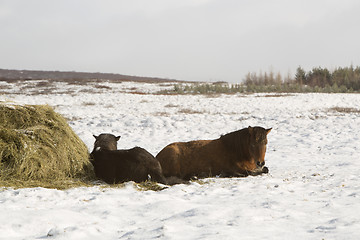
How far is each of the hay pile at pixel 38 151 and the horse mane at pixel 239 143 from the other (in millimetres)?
2717

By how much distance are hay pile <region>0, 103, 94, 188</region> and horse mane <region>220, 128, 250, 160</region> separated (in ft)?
8.91

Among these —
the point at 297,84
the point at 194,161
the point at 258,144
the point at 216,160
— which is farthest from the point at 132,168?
the point at 297,84

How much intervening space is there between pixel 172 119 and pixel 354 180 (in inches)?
404

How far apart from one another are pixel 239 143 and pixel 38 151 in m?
3.70

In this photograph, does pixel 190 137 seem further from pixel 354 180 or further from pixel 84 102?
pixel 84 102

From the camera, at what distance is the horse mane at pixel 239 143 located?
7.04 meters

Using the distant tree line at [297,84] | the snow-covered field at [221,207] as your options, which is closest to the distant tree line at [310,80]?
the distant tree line at [297,84]

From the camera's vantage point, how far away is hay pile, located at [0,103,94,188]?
5855mm

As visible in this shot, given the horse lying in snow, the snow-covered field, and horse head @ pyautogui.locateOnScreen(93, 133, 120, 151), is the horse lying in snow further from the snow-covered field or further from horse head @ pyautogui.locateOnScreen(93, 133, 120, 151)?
horse head @ pyautogui.locateOnScreen(93, 133, 120, 151)

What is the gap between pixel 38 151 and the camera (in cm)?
606

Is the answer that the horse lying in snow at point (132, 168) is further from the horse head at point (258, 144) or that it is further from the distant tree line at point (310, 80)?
the distant tree line at point (310, 80)

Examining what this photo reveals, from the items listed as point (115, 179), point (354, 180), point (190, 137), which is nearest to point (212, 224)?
point (115, 179)

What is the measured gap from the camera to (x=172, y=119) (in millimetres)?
15875

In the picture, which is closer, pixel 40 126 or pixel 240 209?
pixel 240 209
